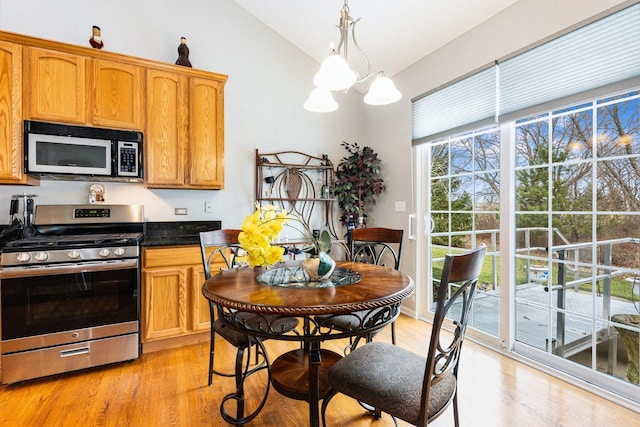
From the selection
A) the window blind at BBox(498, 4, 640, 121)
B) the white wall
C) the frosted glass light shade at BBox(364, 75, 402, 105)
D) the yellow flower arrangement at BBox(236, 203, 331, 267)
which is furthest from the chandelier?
the white wall

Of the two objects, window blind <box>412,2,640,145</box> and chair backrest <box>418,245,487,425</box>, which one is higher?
window blind <box>412,2,640,145</box>

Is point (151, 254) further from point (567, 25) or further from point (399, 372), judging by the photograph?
point (567, 25)

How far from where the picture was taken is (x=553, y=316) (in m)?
2.32

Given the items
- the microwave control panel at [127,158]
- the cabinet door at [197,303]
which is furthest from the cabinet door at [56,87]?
the cabinet door at [197,303]

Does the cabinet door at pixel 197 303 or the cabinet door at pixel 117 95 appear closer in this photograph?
the cabinet door at pixel 117 95

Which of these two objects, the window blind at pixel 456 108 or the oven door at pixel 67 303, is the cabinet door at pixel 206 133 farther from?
the window blind at pixel 456 108

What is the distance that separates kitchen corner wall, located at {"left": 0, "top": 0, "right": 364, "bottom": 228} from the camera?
2.78 m

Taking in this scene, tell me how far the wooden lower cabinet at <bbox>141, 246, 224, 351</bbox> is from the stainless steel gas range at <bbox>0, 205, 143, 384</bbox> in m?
0.11

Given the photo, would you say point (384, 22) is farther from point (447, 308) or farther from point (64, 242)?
point (64, 242)

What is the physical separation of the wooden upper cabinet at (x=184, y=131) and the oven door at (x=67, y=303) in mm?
859

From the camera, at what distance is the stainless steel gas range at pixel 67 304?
2.12m

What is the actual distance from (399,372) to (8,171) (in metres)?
2.98

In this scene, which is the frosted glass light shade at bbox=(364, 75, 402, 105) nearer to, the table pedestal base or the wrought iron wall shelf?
the table pedestal base

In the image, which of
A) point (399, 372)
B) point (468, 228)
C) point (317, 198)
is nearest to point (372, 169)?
point (317, 198)
